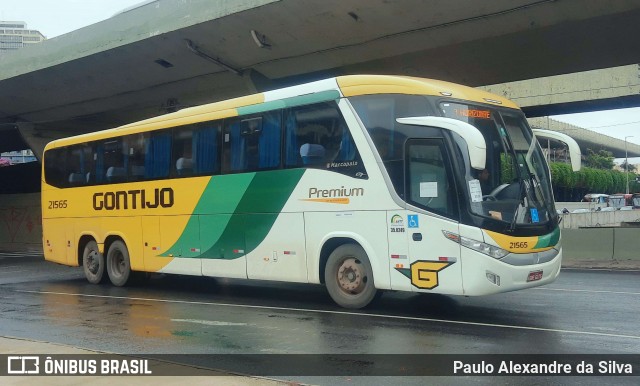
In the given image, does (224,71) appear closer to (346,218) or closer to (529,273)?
(346,218)

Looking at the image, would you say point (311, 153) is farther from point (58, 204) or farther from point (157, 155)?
point (58, 204)

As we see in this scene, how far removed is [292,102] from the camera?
444 inches

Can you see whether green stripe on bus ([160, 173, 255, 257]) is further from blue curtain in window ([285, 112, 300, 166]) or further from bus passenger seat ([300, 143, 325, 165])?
bus passenger seat ([300, 143, 325, 165])

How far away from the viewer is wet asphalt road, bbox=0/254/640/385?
7.83 meters

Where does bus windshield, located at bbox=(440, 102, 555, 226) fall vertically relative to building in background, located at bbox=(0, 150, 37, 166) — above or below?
below

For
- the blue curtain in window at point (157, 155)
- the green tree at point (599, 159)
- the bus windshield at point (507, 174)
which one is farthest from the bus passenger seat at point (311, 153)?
the green tree at point (599, 159)

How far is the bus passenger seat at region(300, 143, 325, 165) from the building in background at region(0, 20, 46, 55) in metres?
178

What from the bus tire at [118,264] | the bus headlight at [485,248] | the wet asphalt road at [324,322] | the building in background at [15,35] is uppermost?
the building in background at [15,35]

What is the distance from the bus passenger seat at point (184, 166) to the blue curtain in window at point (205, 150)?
0.18m

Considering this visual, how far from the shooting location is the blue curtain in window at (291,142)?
36.6ft

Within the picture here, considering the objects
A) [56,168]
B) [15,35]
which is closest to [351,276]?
[56,168]

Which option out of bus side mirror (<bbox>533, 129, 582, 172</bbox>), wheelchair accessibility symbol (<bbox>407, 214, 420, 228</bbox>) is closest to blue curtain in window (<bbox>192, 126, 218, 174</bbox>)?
wheelchair accessibility symbol (<bbox>407, 214, 420, 228</bbox>)

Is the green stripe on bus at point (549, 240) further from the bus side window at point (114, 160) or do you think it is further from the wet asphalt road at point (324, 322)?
the bus side window at point (114, 160)

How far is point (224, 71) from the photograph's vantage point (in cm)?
2342
